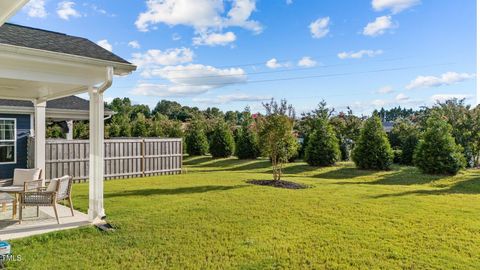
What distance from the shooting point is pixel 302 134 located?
838 inches

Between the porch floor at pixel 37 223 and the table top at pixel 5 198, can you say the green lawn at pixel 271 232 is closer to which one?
the porch floor at pixel 37 223

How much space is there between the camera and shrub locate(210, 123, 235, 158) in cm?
2060

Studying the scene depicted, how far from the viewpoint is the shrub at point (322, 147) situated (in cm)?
1526

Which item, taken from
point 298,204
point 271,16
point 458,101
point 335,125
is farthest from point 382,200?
point 271,16

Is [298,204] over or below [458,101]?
below

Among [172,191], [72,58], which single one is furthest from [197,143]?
[72,58]

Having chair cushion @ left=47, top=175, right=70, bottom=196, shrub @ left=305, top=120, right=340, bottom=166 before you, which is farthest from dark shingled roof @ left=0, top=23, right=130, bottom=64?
shrub @ left=305, top=120, right=340, bottom=166

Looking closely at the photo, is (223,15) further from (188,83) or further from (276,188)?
(188,83)

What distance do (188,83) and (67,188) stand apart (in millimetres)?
34361

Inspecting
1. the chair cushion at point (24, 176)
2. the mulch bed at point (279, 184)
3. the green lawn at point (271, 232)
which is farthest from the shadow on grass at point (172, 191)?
the chair cushion at point (24, 176)

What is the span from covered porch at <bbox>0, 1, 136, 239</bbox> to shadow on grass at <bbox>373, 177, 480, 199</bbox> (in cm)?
656

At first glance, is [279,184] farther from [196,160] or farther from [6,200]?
[196,160]

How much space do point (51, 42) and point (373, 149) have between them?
12160 mm

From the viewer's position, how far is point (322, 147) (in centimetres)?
1530
